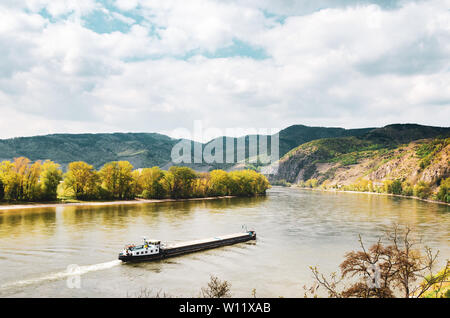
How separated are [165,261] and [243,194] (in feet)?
496

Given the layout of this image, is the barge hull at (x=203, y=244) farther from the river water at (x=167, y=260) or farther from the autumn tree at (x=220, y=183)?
the autumn tree at (x=220, y=183)

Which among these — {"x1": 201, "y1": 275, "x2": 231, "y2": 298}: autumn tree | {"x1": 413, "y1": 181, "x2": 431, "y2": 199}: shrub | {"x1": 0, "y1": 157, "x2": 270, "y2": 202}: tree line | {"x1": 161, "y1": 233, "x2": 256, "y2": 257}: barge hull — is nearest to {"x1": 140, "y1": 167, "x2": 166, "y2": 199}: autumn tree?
{"x1": 0, "y1": 157, "x2": 270, "y2": 202}: tree line

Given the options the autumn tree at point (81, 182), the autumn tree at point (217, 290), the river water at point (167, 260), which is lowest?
the river water at point (167, 260)

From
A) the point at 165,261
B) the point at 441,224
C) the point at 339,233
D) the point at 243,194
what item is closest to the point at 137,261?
the point at 165,261

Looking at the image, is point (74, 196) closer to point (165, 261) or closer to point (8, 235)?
point (8, 235)

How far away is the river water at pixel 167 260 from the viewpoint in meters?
34.9

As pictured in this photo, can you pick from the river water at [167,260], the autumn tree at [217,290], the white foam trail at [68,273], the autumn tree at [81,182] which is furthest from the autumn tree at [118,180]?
the autumn tree at [217,290]

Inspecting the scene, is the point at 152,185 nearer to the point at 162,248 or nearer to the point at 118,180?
the point at 118,180

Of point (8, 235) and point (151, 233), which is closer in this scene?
point (8, 235)

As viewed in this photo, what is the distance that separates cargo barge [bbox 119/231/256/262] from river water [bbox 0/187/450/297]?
59.7 inches

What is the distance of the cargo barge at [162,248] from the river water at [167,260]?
1.52 metres

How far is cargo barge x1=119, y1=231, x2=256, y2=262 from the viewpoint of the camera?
46.0 m

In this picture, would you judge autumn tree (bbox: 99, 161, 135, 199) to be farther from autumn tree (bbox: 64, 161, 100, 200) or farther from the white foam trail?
the white foam trail
